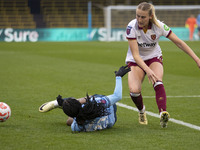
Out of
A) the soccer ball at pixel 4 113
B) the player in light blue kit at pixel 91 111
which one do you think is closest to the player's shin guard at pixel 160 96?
the player in light blue kit at pixel 91 111

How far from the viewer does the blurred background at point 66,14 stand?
3525 cm

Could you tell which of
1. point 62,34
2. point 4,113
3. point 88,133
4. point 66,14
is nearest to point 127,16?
point 62,34

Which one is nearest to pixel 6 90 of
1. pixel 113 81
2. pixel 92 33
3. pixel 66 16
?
pixel 113 81

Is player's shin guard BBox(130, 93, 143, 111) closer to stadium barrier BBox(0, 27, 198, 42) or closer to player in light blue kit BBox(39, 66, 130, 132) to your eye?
player in light blue kit BBox(39, 66, 130, 132)

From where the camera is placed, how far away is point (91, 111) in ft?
18.6

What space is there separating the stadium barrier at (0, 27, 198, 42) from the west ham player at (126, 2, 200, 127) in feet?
92.0

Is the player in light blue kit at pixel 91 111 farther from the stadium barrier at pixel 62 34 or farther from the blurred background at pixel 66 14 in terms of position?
the blurred background at pixel 66 14

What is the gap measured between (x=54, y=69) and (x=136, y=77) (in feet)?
28.6

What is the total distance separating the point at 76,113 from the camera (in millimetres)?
5641

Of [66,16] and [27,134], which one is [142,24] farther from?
[66,16]

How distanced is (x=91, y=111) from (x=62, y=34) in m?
30.6

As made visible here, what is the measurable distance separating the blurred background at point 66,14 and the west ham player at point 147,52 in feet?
93.6

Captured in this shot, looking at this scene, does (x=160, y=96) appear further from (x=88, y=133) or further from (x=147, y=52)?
(x=88, y=133)

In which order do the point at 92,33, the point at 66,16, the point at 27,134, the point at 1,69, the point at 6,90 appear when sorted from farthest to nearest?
1. the point at 66,16
2. the point at 92,33
3. the point at 1,69
4. the point at 6,90
5. the point at 27,134
